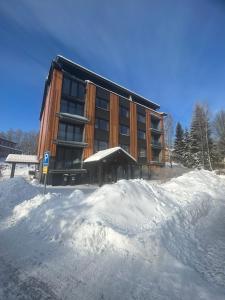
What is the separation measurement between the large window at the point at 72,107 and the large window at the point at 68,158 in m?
5.32

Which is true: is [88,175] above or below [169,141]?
below

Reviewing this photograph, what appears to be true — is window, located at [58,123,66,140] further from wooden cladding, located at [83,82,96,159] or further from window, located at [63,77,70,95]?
window, located at [63,77,70,95]

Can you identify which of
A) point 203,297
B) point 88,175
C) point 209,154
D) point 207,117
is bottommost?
point 203,297

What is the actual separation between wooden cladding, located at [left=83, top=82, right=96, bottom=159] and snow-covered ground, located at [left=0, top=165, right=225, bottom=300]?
1806cm

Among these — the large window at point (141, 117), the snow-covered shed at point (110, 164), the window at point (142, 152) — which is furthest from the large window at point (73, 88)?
the window at point (142, 152)

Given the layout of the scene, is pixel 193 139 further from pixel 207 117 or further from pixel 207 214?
pixel 207 214

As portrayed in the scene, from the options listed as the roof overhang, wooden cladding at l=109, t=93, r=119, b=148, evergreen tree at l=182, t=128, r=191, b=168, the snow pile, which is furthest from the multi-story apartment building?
the snow pile

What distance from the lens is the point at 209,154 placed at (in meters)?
35.9

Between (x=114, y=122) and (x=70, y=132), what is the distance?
8067mm

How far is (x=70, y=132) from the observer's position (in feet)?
86.5

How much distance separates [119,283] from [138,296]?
1.65ft

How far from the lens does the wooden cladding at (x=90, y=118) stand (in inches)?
1067

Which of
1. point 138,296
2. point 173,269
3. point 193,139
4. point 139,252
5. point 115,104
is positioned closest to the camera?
point 138,296

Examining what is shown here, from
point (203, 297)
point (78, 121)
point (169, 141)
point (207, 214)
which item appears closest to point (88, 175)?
point (78, 121)
